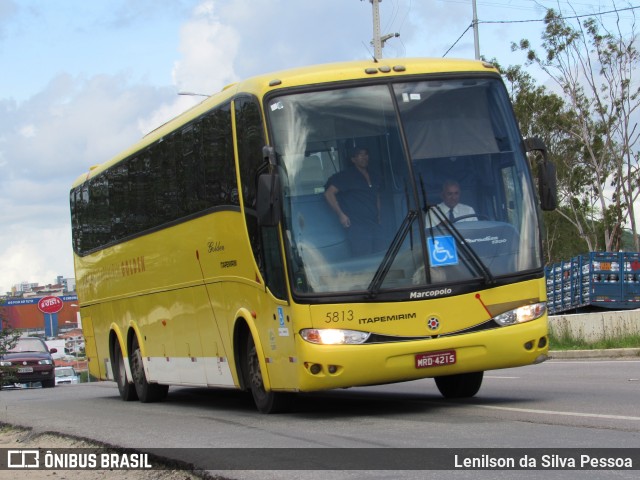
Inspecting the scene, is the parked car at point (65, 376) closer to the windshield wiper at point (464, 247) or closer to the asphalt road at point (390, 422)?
the asphalt road at point (390, 422)

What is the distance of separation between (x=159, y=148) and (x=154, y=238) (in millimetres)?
1285

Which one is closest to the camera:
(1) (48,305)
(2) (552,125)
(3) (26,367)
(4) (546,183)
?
(4) (546,183)

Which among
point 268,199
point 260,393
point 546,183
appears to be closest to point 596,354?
point 260,393

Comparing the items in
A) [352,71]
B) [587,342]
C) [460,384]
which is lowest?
[587,342]

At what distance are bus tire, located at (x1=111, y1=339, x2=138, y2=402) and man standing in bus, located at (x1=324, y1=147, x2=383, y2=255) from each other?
9.04 meters

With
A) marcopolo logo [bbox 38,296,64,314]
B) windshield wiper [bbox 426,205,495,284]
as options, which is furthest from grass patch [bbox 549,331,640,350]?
marcopolo logo [bbox 38,296,64,314]

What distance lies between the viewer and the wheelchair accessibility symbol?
11.8 m

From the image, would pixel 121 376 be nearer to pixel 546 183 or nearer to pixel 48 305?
pixel 546 183

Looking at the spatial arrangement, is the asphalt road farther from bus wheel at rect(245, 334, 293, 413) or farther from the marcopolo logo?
the marcopolo logo

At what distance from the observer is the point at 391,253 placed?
11719mm

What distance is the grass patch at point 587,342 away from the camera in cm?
2316

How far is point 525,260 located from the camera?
12047mm

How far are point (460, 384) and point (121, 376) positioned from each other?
26.8 ft

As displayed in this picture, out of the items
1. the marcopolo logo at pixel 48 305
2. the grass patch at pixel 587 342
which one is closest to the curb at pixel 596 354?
the grass patch at pixel 587 342
